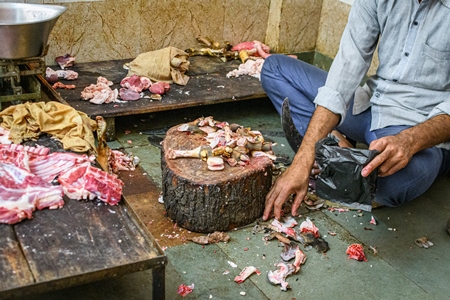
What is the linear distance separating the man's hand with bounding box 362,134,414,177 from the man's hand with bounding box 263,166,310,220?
1.14ft

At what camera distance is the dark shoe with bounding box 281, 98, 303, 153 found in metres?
3.69

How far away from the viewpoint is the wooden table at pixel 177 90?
14.1 ft

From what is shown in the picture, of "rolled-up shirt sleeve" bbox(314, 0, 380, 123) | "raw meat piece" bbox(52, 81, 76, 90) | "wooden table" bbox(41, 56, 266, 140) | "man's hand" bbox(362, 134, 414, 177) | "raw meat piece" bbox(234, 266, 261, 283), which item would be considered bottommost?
"raw meat piece" bbox(234, 266, 261, 283)

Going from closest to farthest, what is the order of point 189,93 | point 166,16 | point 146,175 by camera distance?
1. point 146,175
2. point 189,93
3. point 166,16

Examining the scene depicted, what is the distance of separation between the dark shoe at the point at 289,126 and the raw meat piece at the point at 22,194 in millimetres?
1457

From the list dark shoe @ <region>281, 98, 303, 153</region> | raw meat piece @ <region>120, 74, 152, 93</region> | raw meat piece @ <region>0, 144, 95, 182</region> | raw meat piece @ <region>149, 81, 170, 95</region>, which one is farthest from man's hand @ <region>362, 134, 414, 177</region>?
raw meat piece @ <region>120, 74, 152, 93</region>

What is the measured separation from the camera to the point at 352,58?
3.48 metres

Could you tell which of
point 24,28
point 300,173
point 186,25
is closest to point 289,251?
point 300,173

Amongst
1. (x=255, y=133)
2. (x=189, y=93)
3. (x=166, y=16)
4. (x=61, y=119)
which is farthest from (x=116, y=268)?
(x=166, y=16)

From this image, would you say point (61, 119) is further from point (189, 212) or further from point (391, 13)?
point (391, 13)

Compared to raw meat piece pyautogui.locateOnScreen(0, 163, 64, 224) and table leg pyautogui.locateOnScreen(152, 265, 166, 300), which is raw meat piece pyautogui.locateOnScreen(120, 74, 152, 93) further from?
table leg pyautogui.locateOnScreen(152, 265, 166, 300)

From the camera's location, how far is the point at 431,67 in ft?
11.3

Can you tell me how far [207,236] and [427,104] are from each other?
4.68 ft

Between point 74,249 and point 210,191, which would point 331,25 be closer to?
point 210,191
